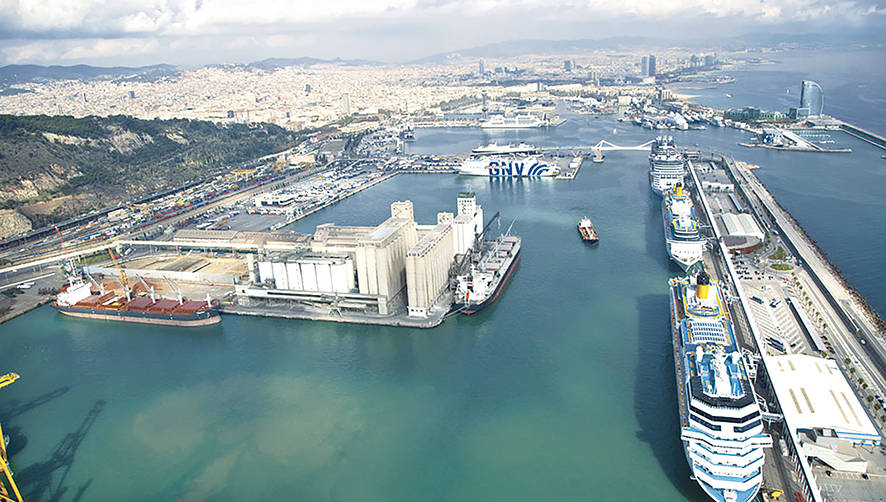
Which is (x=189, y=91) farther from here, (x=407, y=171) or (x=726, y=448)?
(x=726, y=448)

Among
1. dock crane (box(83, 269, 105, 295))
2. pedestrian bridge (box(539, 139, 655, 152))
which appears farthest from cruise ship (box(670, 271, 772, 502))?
pedestrian bridge (box(539, 139, 655, 152))

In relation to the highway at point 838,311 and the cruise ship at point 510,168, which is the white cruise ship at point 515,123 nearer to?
the cruise ship at point 510,168

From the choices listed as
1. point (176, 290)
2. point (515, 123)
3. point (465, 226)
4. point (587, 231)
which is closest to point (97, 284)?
point (176, 290)

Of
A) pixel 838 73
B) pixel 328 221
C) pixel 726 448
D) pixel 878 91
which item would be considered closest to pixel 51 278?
pixel 328 221

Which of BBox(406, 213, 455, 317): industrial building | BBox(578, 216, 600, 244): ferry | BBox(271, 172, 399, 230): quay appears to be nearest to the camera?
BBox(406, 213, 455, 317): industrial building

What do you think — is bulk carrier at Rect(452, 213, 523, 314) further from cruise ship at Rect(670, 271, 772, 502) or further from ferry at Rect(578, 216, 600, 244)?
cruise ship at Rect(670, 271, 772, 502)

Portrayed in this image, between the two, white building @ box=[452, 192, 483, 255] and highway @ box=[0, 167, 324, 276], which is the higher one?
white building @ box=[452, 192, 483, 255]

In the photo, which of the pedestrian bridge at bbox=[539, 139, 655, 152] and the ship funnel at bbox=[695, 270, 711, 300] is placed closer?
the ship funnel at bbox=[695, 270, 711, 300]
